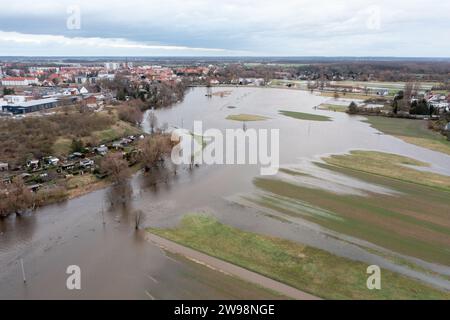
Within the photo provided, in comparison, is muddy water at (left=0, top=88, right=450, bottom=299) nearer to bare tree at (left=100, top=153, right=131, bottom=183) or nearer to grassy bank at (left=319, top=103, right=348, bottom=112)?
bare tree at (left=100, top=153, right=131, bottom=183)

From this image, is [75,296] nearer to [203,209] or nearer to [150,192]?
[203,209]

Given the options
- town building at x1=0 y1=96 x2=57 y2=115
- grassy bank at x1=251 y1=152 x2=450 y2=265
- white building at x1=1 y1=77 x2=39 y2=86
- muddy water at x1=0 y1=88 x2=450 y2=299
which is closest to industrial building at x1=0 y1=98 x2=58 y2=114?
town building at x1=0 y1=96 x2=57 y2=115

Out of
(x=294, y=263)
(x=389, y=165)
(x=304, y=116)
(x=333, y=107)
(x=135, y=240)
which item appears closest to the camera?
(x=294, y=263)

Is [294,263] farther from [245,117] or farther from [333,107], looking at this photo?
Answer: [333,107]

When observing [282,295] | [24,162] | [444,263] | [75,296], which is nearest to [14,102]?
[24,162]

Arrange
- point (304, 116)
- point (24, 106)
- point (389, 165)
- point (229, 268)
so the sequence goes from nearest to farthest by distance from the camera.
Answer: point (229, 268), point (389, 165), point (24, 106), point (304, 116)

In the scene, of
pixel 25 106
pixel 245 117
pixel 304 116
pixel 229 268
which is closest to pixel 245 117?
pixel 245 117

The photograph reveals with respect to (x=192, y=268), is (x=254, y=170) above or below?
above
